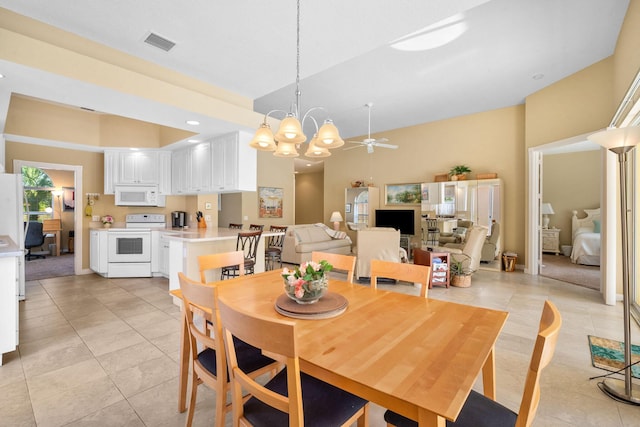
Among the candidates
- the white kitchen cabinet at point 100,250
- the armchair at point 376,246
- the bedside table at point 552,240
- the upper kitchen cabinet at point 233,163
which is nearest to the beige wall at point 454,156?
the bedside table at point 552,240

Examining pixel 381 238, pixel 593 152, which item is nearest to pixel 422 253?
pixel 381 238

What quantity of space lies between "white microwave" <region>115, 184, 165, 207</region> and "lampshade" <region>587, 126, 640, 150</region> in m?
6.44

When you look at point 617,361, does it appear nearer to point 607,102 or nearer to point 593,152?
point 607,102

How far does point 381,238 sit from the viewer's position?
4734mm

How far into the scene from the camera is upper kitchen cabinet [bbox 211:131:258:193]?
4.22 meters

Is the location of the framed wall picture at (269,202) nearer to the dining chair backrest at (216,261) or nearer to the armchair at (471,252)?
the armchair at (471,252)

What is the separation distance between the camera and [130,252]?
519 cm

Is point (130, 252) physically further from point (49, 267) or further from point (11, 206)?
point (49, 267)

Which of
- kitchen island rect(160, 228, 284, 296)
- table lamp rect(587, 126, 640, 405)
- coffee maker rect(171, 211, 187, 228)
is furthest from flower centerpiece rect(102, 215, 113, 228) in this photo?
table lamp rect(587, 126, 640, 405)

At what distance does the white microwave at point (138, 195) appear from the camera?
5648 millimetres

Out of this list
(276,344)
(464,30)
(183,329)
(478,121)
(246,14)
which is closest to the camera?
(276,344)

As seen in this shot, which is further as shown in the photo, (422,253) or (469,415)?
(422,253)

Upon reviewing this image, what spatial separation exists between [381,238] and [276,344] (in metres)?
3.98

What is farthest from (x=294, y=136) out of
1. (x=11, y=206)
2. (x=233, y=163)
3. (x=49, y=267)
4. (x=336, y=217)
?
Answer: (x=49, y=267)
